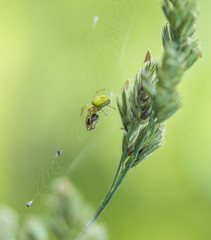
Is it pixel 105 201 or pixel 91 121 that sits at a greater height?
pixel 91 121

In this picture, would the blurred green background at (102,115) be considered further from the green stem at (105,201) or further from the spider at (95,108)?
the green stem at (105,201)

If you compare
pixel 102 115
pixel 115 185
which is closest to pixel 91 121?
pixel 115 185

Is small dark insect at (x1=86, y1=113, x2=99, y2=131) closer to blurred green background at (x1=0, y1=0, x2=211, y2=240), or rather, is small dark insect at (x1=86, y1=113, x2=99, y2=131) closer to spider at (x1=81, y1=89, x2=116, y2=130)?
spider at (x1=81, y1=89, x2=116, y2=130)

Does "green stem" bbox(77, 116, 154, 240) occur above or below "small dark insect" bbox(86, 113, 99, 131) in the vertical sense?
below

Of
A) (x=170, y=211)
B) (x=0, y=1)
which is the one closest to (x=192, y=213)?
(x=170, y=211)

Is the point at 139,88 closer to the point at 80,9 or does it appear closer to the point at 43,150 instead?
the point at 43,150

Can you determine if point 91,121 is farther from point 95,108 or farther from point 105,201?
point 105,201

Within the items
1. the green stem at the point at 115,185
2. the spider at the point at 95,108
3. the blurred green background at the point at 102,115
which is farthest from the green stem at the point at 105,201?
the blurred green background at the point at 102,115

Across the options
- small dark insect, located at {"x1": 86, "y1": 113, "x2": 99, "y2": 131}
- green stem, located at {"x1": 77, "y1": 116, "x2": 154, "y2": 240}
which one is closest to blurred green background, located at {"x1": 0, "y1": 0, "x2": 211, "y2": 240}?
small dark insect, located at {"x1": 86, "y1": 113, "x2": 99, "y2": 131}
